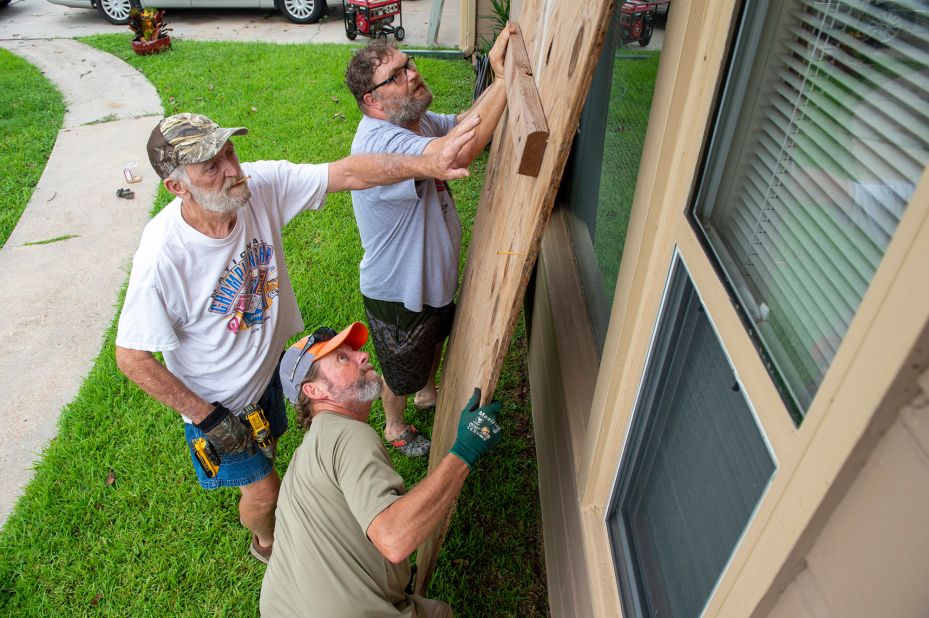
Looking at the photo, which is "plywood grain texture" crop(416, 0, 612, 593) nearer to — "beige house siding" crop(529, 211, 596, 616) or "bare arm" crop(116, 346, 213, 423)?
"beige house siding" crop(529, 211, 596, 616)

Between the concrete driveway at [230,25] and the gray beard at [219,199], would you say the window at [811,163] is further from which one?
the concrete driveway at [230,25]

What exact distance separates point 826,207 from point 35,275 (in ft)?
20.0

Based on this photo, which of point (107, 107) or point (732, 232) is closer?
point (732, 232)

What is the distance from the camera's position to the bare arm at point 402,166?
210 cm

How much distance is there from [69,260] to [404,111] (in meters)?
4.29

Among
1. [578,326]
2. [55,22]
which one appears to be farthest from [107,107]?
[578,326]

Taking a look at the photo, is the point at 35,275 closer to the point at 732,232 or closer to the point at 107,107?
the point at 107,107

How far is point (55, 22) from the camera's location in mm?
12203

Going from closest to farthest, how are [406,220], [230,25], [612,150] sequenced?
[406,220], [612,150], [230,25]

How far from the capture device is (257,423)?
2.76m

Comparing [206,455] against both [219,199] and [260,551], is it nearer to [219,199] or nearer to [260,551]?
[260,551]

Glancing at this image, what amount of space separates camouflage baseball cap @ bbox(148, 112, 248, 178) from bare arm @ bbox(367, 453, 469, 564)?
1.48 metres

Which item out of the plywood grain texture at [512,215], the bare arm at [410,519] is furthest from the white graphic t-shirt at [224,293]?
the bare arm at [410,519]

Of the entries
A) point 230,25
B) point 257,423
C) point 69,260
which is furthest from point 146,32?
point 257,423
